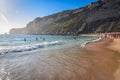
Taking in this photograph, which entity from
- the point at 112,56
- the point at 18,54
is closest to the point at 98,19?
the point at 18,54

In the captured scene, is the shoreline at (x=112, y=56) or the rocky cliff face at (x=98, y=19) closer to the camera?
the shoreline at (x=112, y=56)

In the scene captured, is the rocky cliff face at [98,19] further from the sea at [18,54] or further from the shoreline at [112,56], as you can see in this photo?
the shoreline at [112,56]

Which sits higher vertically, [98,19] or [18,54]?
[98,19]

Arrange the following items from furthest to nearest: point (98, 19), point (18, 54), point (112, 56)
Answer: point (98, 19), point (18, 54), point (112, 56)

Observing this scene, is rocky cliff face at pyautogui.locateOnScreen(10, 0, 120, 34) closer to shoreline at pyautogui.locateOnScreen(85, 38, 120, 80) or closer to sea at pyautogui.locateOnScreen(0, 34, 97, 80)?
sea at pyautogui.locateOnScreen(0, 34, 97, 80)

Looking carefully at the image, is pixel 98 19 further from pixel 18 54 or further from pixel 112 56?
pixel 112 56

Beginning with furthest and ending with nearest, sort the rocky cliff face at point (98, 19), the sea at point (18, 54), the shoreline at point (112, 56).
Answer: the rocky cliff face at point (98, 19) → the sea at point (18, 54) → the shoreline at point (112, 56)

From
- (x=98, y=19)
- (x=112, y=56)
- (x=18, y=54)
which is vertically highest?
(x=98, y=19)

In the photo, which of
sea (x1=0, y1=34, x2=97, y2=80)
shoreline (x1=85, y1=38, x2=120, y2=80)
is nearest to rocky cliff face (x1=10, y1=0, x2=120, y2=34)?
sea (x1=0, y1=34, x2=97, y2=80)

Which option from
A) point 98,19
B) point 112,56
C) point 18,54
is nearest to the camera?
point 112,56

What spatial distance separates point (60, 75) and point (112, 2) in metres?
137

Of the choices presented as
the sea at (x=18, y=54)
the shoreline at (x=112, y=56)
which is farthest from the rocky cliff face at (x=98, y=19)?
the shoreline at (x=112, y=56)

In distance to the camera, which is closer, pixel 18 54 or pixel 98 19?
pixel 18 54

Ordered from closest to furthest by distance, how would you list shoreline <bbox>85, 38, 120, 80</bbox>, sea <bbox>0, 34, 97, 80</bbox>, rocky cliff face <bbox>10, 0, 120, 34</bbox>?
shoreline <bbox>85, 38, 120, 80</bbox> < sea <bbox>0, 34, 97, 80</bbox> < rocky cliff face <bbox>10, 0, 120, 34</bbox>
